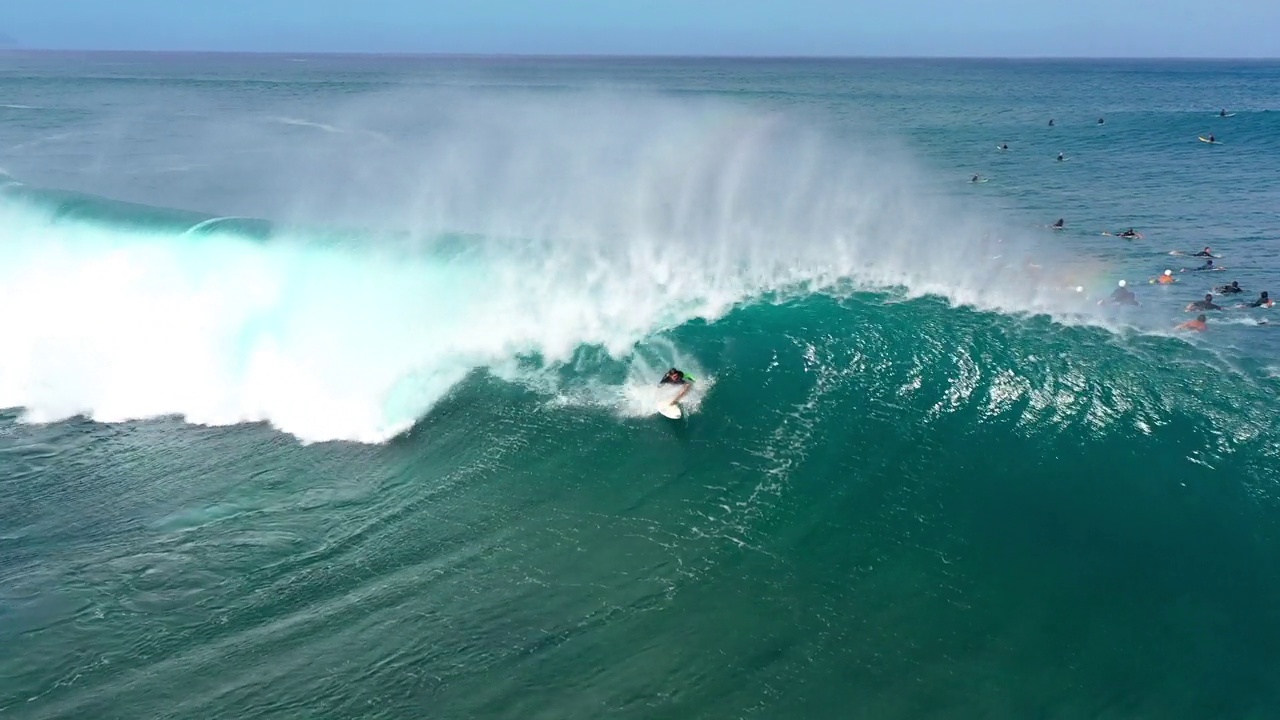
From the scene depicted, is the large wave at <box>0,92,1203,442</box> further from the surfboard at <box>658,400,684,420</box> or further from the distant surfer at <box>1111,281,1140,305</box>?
the distant surfer at <box>1111,281,1140,305</box>

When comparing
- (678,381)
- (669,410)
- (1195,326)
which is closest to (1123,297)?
(1195,326)

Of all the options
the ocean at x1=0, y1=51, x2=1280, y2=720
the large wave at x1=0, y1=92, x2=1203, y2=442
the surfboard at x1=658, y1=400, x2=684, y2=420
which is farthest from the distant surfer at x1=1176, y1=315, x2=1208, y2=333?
the surfboard at x1=658, y1=400, x2=684, y2=420

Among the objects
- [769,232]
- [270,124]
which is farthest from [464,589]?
[270,124]

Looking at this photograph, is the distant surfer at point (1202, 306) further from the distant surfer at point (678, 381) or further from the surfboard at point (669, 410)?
the surfboard at point (669, 410)

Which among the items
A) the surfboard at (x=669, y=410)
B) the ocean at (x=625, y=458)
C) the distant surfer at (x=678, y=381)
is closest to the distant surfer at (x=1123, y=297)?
the ocean at (x=625, y=458)

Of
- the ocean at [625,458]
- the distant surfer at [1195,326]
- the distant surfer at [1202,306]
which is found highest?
the distant surfer at [1202,306]

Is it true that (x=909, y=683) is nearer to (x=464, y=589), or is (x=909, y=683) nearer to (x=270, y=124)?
(x=464, y=589)

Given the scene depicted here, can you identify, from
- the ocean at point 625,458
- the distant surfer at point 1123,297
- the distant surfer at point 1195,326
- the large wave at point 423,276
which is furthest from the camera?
the distant surfer at point 1123,297
